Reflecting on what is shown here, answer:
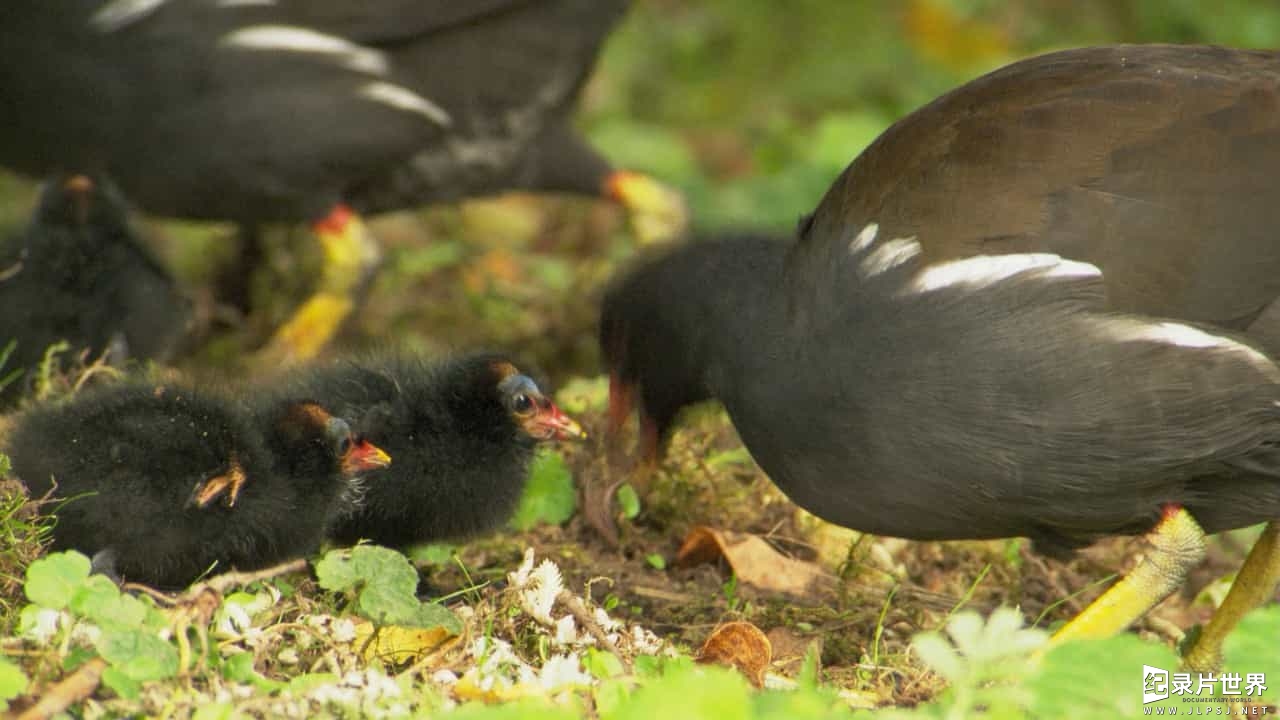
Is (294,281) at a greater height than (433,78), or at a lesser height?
lesser

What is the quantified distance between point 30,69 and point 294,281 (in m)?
1.39

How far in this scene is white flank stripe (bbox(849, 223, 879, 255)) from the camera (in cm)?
360

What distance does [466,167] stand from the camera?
594 centimetres

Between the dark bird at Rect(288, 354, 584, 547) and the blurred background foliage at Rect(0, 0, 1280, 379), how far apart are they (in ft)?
5.58

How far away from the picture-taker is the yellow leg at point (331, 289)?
5.78 m

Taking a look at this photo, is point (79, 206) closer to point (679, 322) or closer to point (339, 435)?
point (339, 435)

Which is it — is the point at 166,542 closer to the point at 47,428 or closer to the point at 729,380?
the point at 47,428

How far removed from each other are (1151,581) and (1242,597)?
410 mm

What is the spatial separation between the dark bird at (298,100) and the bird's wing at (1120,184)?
2377mm

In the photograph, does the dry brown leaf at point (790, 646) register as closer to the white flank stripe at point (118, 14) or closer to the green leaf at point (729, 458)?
the green leaf at point (729, 458)

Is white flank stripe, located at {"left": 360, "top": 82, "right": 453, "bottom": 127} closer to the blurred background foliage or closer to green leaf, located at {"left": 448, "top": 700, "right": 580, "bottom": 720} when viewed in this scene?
the blurred background foliage

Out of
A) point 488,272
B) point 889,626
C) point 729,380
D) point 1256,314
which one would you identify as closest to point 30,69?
point 488,272

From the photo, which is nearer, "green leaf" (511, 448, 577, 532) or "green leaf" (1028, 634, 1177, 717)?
"green leaf" (1028, 634, 1177, 717)

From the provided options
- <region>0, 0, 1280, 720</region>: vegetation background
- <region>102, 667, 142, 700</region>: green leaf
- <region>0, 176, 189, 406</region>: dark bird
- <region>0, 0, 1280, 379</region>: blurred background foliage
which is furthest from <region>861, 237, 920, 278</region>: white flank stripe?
<region>0, 0, 1280, 379</region>: blurred background foliage
